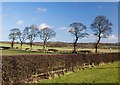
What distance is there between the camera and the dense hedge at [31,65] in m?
13.5

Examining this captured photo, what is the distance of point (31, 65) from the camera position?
1622cm

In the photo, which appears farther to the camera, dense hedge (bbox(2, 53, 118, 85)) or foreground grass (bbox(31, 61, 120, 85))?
foreground grass (bbox(31, 61, 120, 85))

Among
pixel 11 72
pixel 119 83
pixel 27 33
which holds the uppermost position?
pixel 27 33

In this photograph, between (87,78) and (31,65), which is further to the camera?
(87,78)

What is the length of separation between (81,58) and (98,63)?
719 cm

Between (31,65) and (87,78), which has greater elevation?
(31,65)

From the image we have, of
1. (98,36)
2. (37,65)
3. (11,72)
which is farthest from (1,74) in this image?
(98,36)

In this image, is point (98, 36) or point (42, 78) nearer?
point (42, 78)

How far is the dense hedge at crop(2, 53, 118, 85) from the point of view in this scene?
1349 cm

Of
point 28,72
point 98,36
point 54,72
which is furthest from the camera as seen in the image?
point 98,36

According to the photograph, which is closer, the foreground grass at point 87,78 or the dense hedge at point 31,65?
the dense hedge at point 31,65

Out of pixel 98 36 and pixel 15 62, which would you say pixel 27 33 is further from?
pixel 15 62

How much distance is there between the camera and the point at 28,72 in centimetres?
1576

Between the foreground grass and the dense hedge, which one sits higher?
the dense hedge
